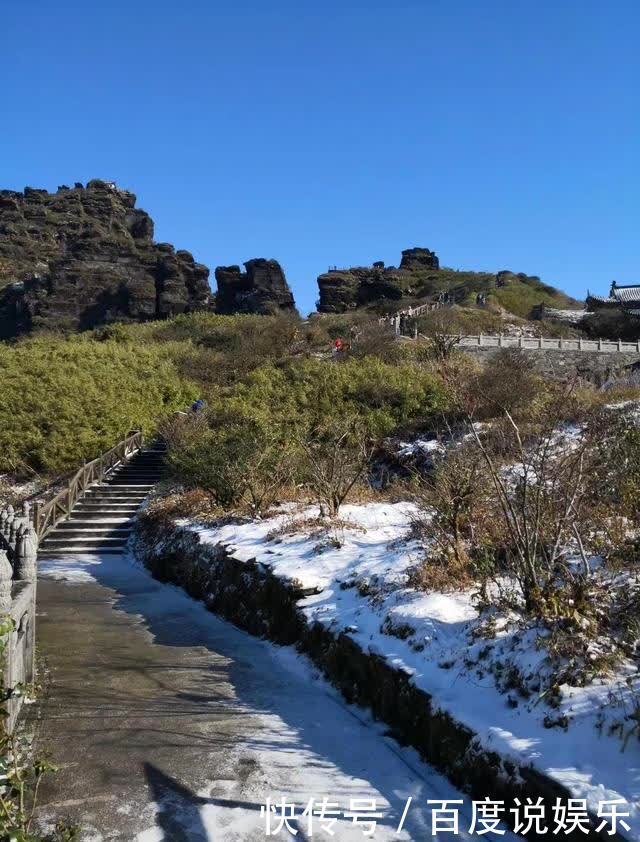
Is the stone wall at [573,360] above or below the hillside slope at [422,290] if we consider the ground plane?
below

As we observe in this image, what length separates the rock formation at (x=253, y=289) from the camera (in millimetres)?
55594

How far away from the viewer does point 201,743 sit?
16.6 ft

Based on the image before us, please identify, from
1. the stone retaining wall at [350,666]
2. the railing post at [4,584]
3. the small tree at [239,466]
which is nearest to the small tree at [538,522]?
the stone retaining wall at [350,666]

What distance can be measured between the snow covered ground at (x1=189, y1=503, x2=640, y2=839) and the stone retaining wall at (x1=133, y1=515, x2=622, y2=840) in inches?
3.6

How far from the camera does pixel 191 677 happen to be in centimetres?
650

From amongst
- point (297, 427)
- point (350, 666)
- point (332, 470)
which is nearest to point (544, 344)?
point (297, 427)

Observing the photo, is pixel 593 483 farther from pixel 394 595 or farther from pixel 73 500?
pixel 73 500

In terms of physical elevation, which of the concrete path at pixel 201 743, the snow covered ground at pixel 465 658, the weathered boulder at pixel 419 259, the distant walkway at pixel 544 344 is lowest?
the concrete path at pixel 201 743

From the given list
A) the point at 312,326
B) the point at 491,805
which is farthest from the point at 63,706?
the point at 312,326

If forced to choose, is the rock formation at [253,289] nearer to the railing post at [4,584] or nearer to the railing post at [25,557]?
the railing post at [25,557]

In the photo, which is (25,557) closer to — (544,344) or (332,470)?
(332,470)

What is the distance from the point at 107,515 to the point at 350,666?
34.9 feet

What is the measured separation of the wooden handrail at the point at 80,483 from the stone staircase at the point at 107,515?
163mm

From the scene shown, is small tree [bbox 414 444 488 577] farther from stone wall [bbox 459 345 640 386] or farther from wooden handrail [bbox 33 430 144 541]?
stone wall [bbox 459 345 640 386]
